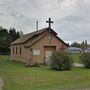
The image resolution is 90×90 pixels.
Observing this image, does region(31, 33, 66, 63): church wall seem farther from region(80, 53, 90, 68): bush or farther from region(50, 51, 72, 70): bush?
region(50, 51, 72, 70): bush

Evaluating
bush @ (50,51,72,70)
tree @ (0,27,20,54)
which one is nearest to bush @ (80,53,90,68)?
bush @ (50,51,72,70)

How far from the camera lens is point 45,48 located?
3691cm

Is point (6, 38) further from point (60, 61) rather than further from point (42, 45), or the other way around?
point (60, 61)

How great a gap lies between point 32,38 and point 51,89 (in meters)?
26.1

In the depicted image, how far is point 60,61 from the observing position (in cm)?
2697

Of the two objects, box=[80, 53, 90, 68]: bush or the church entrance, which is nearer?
box=[80, 53, 90, 68]: bush

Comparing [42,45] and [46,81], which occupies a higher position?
[42,45]

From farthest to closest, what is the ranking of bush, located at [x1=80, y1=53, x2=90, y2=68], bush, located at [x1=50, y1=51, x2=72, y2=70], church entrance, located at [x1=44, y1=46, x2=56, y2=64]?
church entrance, located at [x1=44, y1=46, x2=56, y2=64], bush, located at [x1=80, y1=53, x2=90, y2=68], bush, located at [x1=50, y1=51, x2=72, y2=70]

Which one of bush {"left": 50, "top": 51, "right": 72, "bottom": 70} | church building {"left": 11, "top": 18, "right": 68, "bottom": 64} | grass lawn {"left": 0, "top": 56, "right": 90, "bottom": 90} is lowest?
grass lawn {"left": 0, "top": 56, "right": 90, "bottom": 90}

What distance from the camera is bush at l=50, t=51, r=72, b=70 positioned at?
2692cm

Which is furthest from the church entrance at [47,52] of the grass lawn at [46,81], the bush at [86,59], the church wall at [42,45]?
the grass lawn at [46,81]

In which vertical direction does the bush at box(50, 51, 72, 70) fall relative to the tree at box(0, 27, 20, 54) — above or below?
below

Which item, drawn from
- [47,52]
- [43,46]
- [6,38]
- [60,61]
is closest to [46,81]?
[60,61]

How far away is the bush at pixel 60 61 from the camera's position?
1060 inches
